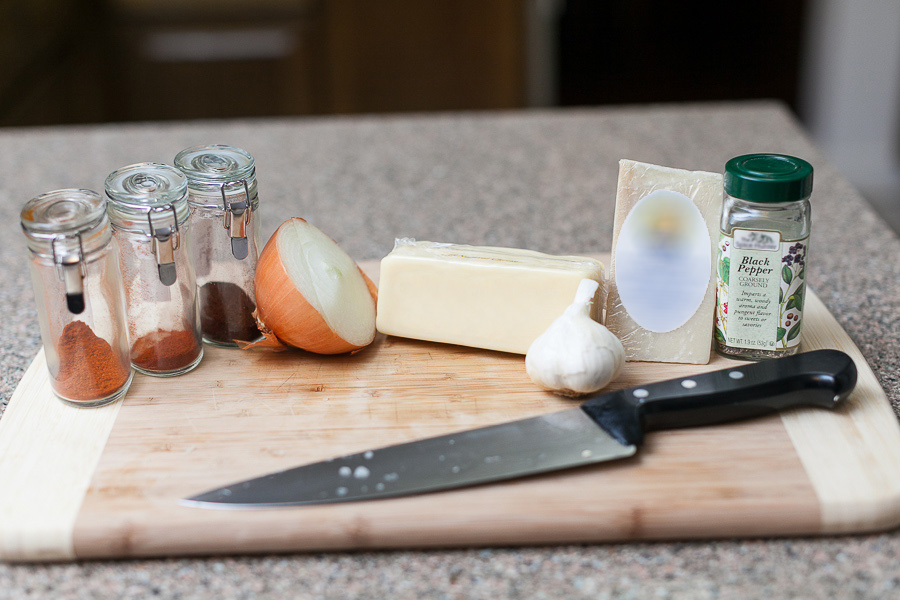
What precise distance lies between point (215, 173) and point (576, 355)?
443mm

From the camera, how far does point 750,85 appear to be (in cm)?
318

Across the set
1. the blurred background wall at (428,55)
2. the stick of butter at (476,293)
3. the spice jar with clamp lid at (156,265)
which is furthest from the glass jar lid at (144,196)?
the blurred background wall at (428,55)

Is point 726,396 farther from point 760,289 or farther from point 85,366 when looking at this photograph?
point 85,366

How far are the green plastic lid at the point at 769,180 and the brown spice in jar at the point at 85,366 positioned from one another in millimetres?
676

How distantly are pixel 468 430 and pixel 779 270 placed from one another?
0.37m

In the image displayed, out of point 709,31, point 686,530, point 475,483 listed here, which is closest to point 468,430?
point 475,483

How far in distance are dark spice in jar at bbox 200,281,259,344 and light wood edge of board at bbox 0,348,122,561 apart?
16cm

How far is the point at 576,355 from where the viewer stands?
0.84 metres

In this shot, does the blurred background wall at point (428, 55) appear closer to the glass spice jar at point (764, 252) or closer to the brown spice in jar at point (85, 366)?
the brown spice in jar at point (85, 366)

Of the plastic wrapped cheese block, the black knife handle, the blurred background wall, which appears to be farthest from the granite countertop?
the blurred background wall

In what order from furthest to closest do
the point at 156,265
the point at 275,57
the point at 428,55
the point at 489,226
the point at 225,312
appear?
the point at 428,55 < the point at 275,57 < the point at 489,226 < the point at 225,312 < the point at 156,265

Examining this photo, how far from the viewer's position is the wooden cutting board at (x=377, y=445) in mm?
711

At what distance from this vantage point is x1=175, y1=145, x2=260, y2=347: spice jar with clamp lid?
92cm

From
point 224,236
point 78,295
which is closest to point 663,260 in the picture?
point 224,236
